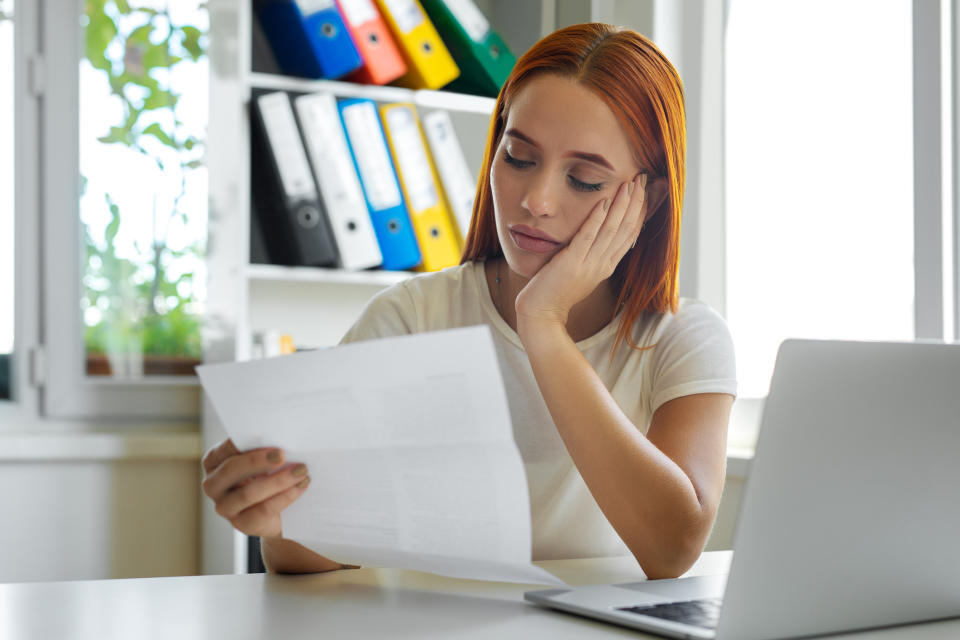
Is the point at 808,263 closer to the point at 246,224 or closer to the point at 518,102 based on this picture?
the point at 518,102

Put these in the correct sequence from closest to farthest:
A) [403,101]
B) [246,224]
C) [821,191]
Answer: [821,191]
[246,224]
[403,101]

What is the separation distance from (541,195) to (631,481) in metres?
0.38

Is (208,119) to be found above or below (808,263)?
above

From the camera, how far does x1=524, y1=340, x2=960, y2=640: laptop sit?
0.57 meters

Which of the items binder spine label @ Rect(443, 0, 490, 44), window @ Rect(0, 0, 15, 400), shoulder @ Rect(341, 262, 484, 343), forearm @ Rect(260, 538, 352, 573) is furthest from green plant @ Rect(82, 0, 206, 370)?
forearm @ Rect(260, 538, 352, 573)

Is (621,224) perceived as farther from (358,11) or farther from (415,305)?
(358,11)

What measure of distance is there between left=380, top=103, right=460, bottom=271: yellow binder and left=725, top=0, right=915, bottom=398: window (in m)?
0.65

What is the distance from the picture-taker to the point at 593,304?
4.43 ft

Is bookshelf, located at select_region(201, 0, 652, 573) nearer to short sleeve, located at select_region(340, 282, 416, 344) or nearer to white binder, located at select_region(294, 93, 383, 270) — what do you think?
white binder, located at select_region(294, 93, 383, 270)

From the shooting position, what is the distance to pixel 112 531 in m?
2.11

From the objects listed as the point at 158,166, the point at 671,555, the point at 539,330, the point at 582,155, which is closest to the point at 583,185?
the point at 582,155

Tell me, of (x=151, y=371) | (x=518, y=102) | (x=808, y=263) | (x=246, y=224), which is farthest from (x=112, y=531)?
(x=808, y=263)

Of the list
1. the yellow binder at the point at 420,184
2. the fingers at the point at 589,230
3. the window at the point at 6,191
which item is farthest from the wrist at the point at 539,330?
the window at the point at 6,191

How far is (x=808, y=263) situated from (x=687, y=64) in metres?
0.57
